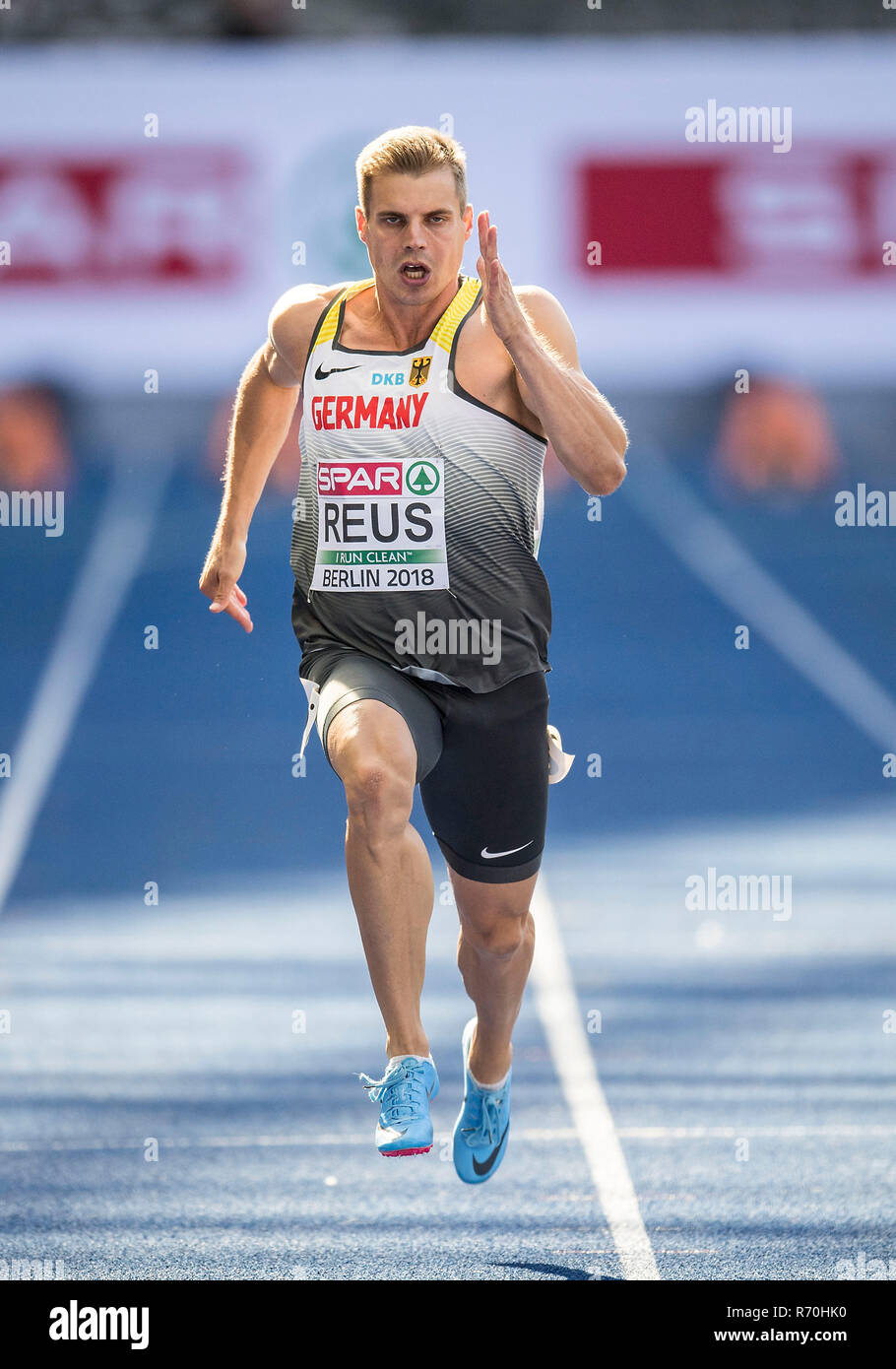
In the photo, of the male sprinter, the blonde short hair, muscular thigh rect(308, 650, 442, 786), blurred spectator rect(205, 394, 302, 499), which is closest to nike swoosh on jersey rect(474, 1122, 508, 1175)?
the male sprinter

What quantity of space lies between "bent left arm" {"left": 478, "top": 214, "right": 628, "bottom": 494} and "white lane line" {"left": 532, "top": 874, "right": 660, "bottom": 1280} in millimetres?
1552

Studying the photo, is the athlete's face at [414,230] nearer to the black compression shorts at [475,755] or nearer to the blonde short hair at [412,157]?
the blonde short hair at [412,157]

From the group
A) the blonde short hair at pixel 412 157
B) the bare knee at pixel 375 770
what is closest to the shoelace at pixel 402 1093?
the bare knee at pixel 375 770

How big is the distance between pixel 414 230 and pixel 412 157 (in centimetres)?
13

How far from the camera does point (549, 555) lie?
49.5 feet

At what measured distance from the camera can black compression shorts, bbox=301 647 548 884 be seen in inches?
148

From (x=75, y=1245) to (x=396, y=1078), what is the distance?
108cm

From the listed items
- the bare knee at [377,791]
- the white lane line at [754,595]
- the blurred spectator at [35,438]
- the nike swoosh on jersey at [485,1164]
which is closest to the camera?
the bare knee at [377,791]

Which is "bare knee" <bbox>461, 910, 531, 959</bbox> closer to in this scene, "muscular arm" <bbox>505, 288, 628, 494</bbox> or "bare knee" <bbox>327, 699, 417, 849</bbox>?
"bare knee" <bbox>327, 699, 417, 849</bbox>

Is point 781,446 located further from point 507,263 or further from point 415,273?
point 415,273

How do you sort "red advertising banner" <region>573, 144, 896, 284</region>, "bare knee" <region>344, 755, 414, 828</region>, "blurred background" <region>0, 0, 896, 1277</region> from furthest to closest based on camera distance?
"red advertising banner" <region>573, 144, 896, 284</region> → "blurred background" <region>0, 0, 896, 1277</region> → "bare knee" <region>344, 755, 414, 828</region>

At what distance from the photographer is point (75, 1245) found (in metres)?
4.31

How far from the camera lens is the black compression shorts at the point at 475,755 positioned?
377 centimetres

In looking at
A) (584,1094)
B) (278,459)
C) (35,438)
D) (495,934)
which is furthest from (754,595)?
(495,934)
